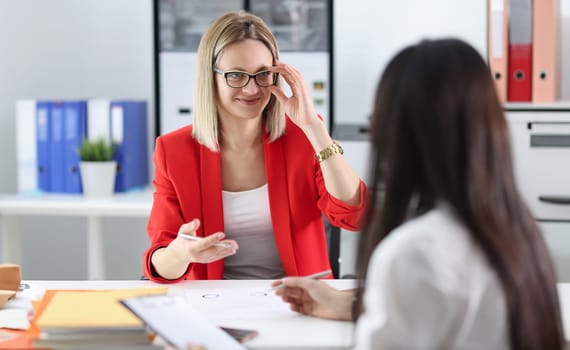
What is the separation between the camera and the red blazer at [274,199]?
1949 mm

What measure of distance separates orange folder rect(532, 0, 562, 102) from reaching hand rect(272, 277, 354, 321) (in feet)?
4.95

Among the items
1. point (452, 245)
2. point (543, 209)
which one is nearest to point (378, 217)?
point (452, 245)

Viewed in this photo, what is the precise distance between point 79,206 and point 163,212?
1.04 meters

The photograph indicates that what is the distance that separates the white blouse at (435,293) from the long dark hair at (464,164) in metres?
0.02

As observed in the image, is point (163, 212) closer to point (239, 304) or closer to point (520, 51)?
point (239, 304)

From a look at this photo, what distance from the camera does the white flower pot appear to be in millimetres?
3020

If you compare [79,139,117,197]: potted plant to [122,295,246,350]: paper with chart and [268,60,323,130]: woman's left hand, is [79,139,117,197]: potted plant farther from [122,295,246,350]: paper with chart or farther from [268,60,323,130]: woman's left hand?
[122,295,246,350]: paper with chart

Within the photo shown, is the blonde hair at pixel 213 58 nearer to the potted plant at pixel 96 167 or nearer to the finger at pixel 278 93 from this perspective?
the finger at pixel 278 93

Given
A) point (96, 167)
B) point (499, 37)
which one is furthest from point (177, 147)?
point (499, 37)

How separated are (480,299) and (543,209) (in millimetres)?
1954

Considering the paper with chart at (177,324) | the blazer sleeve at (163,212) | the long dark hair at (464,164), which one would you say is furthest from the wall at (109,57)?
the long dark hair at (464,164)

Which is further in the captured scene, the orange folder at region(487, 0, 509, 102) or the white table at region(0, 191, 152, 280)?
the white table at region(0, 191, 152, 280)

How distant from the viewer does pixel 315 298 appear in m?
1.49

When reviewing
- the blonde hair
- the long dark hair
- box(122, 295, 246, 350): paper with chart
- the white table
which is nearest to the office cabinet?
the blonde hair
